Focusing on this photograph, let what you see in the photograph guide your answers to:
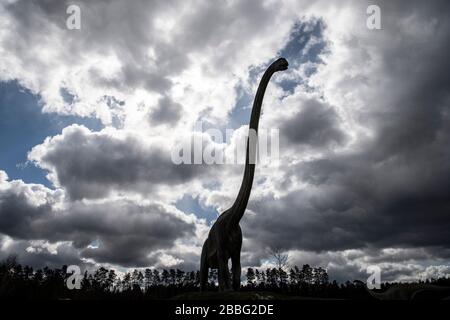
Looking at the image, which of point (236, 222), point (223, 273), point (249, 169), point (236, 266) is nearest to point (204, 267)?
point (236, 266)

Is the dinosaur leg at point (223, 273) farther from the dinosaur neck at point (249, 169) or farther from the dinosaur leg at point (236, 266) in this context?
the dinosaur neck at point (249, 169)

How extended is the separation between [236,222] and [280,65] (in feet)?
17.0

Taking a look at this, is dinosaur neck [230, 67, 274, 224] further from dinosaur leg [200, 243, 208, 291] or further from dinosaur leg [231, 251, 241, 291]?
dinosaur leg [200, 243, 208, 291]

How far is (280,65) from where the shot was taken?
38.0 ft

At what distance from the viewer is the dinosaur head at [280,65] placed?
11.6 m

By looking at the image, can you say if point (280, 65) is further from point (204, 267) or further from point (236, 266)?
point (204, 267)

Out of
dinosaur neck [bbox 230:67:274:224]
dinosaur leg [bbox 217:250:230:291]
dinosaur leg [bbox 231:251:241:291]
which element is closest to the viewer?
dinosaur neck [bbox 230:67:274:224]

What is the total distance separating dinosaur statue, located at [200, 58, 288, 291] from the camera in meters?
10.5

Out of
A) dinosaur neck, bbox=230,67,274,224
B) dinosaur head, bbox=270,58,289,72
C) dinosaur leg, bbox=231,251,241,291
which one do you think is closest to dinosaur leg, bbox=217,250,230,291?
dinosaur leg, bbox=231,251,241,291
